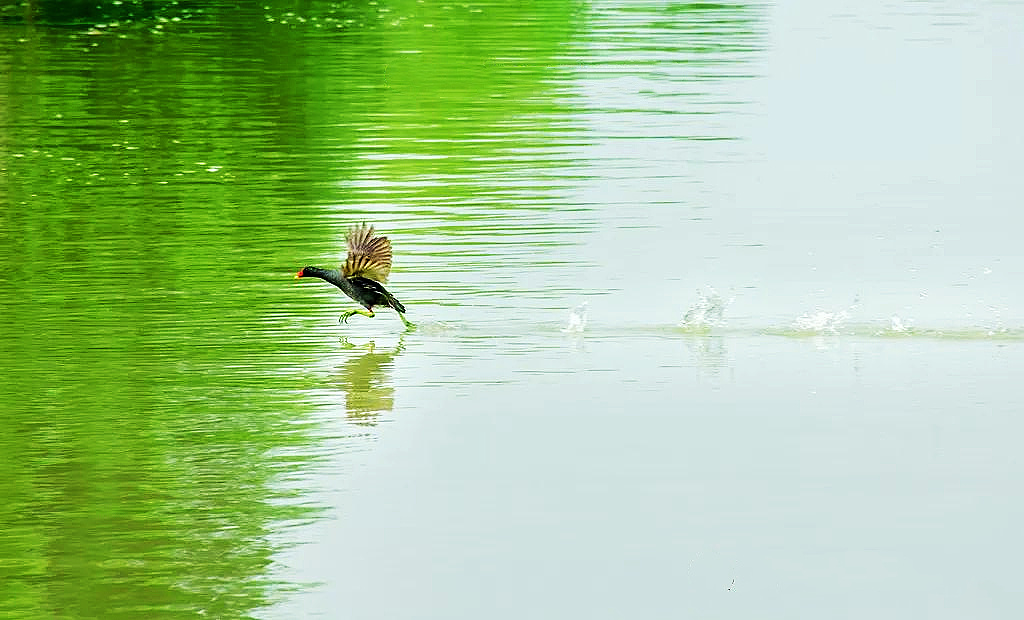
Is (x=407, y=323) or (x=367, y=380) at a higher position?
(x=407, y=323)

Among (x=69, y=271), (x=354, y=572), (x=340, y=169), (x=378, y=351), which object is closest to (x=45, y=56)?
(x=340, y=169)

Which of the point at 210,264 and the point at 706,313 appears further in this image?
the point at 210,264

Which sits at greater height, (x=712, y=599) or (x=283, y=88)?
(x=283, y=88)

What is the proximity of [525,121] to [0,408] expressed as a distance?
14.8 meters

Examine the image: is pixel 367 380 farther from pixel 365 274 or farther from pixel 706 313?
pixel 706 313

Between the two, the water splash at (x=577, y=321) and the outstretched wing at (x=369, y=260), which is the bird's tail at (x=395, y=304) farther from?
the water splash at (x=577, y=321)

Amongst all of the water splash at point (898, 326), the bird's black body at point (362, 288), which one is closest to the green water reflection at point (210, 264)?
the bird's black body at point (362, 288)

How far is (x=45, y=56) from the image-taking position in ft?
115

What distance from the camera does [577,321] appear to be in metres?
13.1

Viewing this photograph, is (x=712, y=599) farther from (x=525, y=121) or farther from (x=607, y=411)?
(x=525, y=121)

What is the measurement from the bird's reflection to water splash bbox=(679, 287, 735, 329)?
1770 millimetres

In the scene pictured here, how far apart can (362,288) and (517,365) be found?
1.29m

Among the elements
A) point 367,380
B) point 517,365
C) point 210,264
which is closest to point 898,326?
point 517,365

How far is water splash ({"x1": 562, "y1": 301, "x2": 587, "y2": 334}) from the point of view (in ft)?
42.5
